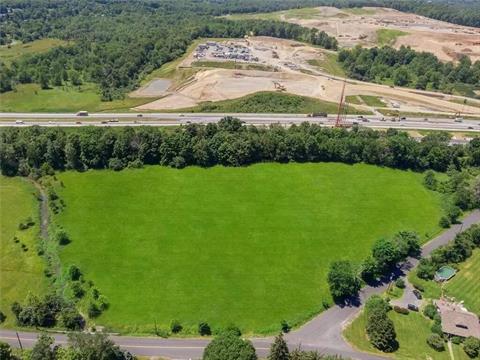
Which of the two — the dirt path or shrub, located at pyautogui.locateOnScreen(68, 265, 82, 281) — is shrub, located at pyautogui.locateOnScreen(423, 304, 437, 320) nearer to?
shrub, located at pyautogui.locateOnScreen(68, 265, 82, 281)

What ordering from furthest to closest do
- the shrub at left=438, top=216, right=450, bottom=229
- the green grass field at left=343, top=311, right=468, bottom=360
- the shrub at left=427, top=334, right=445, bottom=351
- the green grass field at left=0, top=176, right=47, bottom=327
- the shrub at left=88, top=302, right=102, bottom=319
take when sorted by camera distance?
the shrub at left=438, top=216, right=450, bottom=229 → the green grass field at left=0, top=176, right=47, bottom=327 → the shrub at left=88, top=302, right=102, bottom=319 → the shrub at left=427, top=334, right=445, bottom=351 → the green grass field at left=343, top=311, right=468, bottom=360

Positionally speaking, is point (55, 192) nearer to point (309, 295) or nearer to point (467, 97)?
point (309, 295)

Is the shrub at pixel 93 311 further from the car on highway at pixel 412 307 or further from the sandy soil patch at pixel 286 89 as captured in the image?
the sandy soil patch at pixel 286 89

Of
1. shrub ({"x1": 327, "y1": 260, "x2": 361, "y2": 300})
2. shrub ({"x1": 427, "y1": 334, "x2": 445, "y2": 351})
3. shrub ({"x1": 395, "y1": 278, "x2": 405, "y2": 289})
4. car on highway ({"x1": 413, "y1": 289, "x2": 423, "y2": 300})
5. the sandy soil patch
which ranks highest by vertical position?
the sandy soil patch

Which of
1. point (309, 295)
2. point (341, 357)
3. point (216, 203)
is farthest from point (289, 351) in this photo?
point (216, 203)

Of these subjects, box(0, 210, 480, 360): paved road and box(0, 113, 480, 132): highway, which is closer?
box(0, 210, 480, 360): paved road

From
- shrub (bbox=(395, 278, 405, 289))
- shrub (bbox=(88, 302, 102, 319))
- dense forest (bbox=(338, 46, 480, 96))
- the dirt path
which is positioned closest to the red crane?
dense forest (bbox=(338, 46, 480, 96))

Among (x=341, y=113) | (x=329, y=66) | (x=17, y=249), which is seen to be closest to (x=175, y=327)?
(x=17, y=249)
